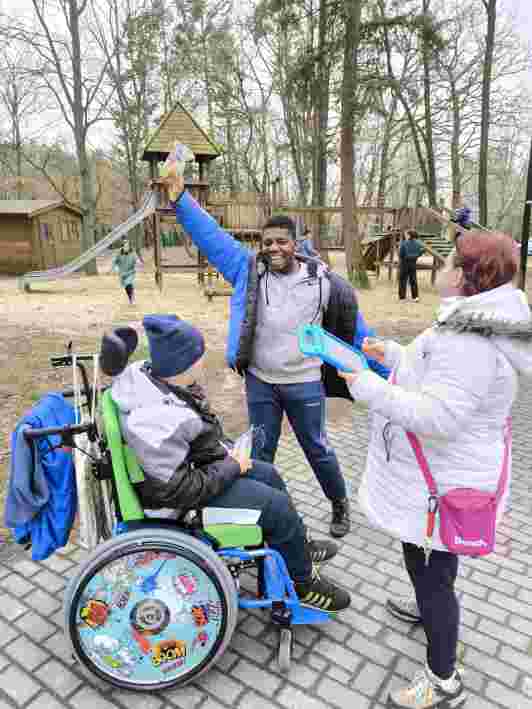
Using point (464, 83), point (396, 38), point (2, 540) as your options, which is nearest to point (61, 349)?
point (2, 540)

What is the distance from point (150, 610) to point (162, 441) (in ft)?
2.24

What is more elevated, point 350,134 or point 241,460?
point 350,134

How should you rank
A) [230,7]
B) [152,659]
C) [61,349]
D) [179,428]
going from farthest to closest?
Answer: [230,7], [61,349], [152,659], [179,428]

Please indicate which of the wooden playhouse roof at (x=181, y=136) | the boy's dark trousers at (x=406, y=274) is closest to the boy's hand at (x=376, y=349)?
the boy's dark trousers at (x=406, y=274)

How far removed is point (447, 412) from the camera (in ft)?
4.90

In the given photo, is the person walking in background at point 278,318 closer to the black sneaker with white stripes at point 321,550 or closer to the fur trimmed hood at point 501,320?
the black sneaker with white stripes at point 321,550

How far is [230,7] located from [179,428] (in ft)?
92.5

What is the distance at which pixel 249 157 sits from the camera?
32.9 metres

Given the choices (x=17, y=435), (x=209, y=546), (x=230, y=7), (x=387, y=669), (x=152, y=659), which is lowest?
(x=387, y=669)

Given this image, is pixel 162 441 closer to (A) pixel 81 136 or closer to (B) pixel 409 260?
(B) pixel 409 260

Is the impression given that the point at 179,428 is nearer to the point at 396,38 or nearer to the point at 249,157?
the point at 396,38

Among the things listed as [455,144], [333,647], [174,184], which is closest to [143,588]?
[333,647]

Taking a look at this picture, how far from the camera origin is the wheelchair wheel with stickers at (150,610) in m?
1.83

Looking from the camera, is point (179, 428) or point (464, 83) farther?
point (464, 83)
